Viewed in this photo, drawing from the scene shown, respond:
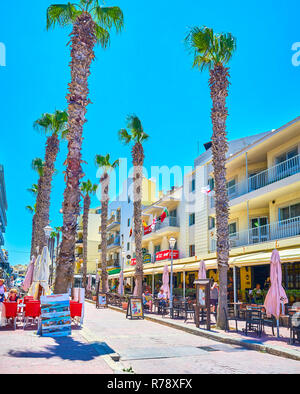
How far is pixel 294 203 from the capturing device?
21.0 metres

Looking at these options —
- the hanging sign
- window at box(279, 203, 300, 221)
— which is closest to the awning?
window at box(279, 203, 300, 221)

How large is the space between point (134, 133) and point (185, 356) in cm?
1954

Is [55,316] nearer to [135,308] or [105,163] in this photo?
[135,308]

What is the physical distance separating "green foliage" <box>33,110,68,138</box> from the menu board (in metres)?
16.2

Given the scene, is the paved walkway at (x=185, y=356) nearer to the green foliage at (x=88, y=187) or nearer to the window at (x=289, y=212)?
the window at (x=289, y=212)

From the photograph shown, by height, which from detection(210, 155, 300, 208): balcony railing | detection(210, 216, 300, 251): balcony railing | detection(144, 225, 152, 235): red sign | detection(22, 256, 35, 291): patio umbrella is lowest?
detection(22, 256, 35, 291): patio umbrella

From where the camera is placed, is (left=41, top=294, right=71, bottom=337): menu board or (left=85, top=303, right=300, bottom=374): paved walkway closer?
(left=85, top=303, right=300, bottom=374): paved walkway

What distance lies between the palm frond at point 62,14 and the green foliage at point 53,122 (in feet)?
34.0

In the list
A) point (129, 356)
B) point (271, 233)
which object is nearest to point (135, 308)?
point (271, 233)

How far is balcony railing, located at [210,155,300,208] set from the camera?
2106 centimetres

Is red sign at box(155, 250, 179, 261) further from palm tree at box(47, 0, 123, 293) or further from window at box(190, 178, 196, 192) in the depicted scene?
palm tree at box(47, 0, 123, 293)

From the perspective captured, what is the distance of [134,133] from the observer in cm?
2642

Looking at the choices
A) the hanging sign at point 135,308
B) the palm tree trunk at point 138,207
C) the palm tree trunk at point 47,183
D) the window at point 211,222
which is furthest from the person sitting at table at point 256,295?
the palm tree trunk at point 47,183
